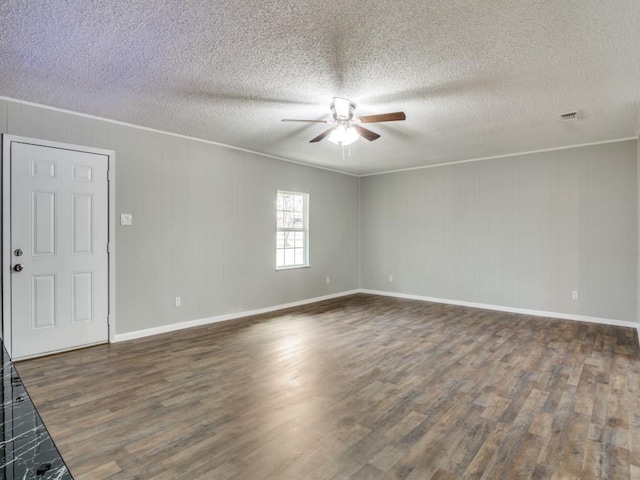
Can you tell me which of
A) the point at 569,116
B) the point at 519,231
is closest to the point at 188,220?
the point at 569,116

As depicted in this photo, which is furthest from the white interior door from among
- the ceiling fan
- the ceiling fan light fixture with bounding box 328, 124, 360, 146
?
the ceiling fan light fixture with bounding box 328, 124, 360, 146

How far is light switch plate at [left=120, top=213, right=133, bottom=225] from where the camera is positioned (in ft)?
13.7

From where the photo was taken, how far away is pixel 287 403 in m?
2.62

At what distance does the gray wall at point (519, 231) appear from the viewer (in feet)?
15.9

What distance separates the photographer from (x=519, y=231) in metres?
5.62

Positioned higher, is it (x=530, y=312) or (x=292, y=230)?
(x=292, y=230)

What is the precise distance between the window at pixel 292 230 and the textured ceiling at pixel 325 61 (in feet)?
6.73

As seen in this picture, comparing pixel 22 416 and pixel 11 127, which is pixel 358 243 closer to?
pixel 11 127

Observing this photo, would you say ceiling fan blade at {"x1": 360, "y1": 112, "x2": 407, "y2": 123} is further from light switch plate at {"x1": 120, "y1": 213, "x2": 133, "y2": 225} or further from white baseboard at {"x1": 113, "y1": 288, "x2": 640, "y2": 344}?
white baseboard at {"x1": 113, "y1": 288, "x2": 640, "y2": 344}

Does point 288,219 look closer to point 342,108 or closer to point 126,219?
point 126,219

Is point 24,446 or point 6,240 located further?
point 6,240

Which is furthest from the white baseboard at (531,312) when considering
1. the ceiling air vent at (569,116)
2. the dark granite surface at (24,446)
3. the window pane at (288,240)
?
the dark granite surface at (24,446)

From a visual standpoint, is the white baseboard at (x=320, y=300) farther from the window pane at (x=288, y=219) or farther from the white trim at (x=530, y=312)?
the window pane at (x=288, y=219)

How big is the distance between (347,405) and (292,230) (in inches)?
160
